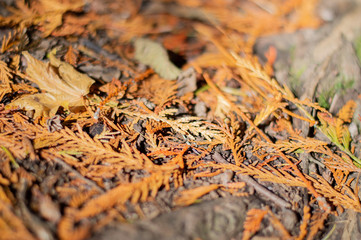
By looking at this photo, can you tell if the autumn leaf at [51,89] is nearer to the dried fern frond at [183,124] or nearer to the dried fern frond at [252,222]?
the dried fern frond at [183,124]

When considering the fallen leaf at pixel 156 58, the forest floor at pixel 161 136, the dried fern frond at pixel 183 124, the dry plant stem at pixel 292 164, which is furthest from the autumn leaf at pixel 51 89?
the dry plant stem at pixel 292 164

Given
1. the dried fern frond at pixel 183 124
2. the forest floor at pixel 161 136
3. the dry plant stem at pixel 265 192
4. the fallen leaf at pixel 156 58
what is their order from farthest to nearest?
the fallen leaf at pixel 156 58, the dried fern frond at pixel 183 124, the dry plant stem at pixel 265 192, the forest floor at pixel 161 136

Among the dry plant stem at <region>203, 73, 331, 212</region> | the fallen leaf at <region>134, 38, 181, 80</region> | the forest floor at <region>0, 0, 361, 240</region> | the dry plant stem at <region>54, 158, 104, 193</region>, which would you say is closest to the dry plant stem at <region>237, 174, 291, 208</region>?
the forest floor at <region>0, 0, 361, 240</region>

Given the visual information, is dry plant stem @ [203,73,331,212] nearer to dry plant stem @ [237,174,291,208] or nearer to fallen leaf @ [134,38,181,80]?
dry plant stem @ [237,174,291,208]

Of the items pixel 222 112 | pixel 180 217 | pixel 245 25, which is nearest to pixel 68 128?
pixel 180 217

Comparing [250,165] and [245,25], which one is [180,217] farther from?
[245,25]

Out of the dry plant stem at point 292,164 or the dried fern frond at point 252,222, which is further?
the dry plant stem at point 292,164
